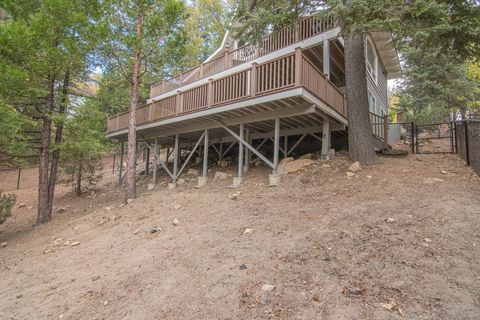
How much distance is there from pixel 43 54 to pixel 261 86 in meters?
6.92

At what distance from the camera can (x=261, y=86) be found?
24.5 feet

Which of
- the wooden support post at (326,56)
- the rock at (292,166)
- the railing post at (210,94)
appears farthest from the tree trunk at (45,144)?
the wooden support post at (326,56)

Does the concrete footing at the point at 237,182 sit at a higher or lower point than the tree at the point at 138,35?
lower

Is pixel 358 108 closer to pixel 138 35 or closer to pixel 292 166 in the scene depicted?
pixel 292 166

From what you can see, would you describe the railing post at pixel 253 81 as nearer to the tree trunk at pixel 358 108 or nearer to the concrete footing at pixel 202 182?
the tree trunk at pixel 358 108

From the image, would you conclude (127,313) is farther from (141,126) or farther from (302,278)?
(141,126)

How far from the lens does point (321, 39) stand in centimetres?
1009

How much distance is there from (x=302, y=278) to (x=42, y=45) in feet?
31.3

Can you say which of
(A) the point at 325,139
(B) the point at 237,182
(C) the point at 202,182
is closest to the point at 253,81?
(A) the point at 325,139

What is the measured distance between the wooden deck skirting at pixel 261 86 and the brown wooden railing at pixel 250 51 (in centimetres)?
132

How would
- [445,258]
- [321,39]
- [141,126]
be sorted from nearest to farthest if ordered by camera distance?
1. [445,258]
2. [321,39]
3. [141,126]

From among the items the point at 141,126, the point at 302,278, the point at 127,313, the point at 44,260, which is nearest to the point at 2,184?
the point at 141,126

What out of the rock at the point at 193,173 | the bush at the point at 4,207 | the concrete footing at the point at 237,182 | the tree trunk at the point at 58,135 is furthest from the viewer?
the rock at the point at 193,173

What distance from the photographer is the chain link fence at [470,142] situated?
6738 millimetres
